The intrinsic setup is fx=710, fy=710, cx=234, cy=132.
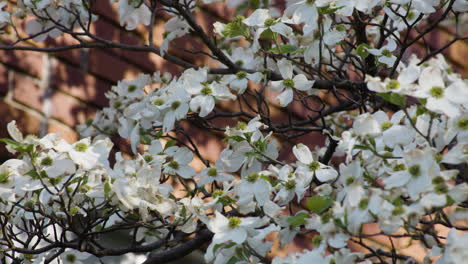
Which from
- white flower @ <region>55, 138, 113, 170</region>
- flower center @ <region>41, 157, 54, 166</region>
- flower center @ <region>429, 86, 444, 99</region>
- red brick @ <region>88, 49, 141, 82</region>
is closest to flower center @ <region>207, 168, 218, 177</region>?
white flower @ <region>55, 138, 113, 170</region>

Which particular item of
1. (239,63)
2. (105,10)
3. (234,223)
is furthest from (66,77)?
(234,223)

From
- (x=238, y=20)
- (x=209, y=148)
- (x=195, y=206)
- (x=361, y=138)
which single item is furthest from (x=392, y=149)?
(x=209, y=148)

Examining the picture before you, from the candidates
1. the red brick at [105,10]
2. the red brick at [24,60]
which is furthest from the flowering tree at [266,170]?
the red brick at [105,10]

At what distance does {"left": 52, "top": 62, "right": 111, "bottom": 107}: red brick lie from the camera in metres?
1.99

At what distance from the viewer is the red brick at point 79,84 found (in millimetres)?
1985

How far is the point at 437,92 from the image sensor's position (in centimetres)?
103

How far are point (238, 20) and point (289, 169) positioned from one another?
35cm

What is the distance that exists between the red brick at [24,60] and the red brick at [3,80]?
Result: 2 centimetres

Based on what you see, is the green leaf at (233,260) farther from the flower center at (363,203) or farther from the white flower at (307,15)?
the white flower at (307,15)

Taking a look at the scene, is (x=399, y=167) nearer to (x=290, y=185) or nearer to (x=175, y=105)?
(x=290, y=185)

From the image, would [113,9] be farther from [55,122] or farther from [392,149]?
[392,149]

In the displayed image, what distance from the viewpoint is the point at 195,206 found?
1.20 meters

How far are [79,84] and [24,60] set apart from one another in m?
0.17

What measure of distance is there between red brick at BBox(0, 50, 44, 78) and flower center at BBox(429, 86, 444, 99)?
1.23 meters
